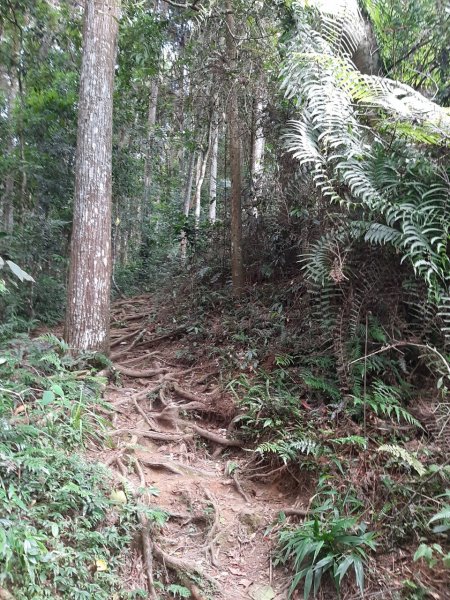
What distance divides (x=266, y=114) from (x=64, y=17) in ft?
17.7

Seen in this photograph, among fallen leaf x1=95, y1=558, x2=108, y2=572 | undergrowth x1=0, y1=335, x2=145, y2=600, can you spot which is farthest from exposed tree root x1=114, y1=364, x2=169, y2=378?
fallen leaf x1=95, y1=558, x2=108, y2=572

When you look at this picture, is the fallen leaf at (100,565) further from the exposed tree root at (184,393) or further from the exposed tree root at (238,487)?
the exposed tree root at (184,393)

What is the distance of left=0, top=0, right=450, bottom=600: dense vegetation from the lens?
9.86 feet

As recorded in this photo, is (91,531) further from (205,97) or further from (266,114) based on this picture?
(205,97)

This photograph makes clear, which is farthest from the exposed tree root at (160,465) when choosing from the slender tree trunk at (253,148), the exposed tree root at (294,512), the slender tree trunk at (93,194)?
the slender tree trunk at (253,148)

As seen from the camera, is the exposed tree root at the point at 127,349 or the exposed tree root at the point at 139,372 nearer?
the exposed tree root at the point at 139,372

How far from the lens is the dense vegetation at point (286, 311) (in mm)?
3004

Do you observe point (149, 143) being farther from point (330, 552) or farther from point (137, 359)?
point (330, 552)

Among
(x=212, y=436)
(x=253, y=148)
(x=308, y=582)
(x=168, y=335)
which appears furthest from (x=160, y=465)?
(x=253, y=148)

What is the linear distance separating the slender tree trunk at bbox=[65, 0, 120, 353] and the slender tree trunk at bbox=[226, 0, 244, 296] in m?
2.34

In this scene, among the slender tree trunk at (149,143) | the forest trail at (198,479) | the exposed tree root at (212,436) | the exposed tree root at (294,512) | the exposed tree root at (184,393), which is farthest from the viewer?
the slender tree trunk at (149,143)

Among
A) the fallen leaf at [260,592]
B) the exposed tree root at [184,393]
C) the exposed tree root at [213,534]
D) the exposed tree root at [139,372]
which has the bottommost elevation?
the fallen leaf at [260,592]

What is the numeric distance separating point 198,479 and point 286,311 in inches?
118

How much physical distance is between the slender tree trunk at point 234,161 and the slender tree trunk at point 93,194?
2.34 meters
